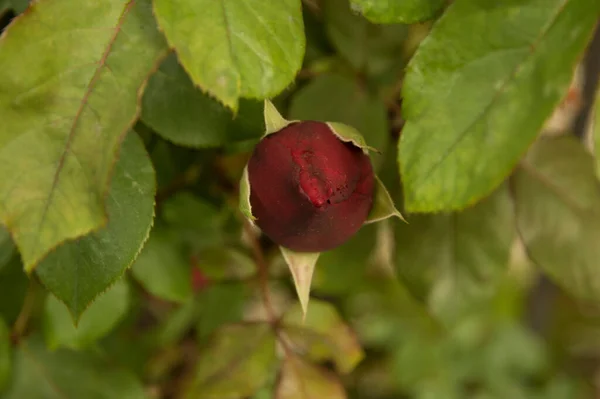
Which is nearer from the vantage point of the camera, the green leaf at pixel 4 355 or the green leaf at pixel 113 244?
the green leaf at pixel 113 244

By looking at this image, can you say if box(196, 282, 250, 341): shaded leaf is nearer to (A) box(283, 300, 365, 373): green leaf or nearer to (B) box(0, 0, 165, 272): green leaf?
(A) box(283, 300, 365, 373): green leaf

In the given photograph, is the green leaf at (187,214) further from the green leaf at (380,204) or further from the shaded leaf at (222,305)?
the green leaf at (380,204)

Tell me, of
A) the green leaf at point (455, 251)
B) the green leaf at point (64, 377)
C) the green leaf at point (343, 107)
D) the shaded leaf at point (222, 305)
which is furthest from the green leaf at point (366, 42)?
the green leaf at point (64, 377)

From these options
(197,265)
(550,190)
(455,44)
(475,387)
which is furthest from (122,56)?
(475,387)

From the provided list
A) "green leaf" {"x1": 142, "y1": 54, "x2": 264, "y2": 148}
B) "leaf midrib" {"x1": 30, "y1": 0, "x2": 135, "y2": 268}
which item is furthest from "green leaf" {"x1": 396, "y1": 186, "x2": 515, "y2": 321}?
"leaf midrib" {"x1": 30, "y1": 0, "x2": 135, "y2": 268}

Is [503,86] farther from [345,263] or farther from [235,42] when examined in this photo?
[345,263]

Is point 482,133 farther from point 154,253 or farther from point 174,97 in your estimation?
point 154,253
